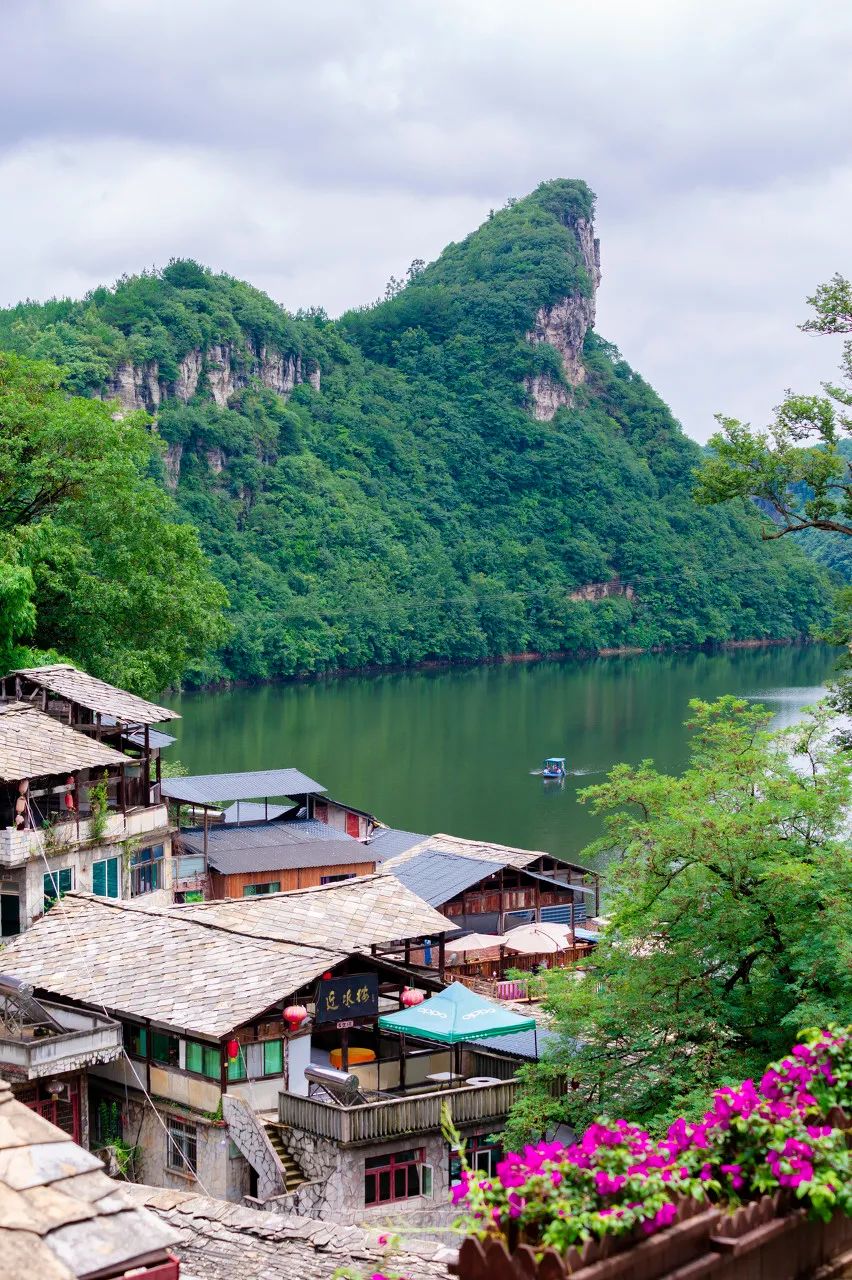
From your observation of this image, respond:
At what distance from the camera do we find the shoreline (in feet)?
356

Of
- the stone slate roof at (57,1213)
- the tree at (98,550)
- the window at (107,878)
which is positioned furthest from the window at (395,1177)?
the tree at (98,550)

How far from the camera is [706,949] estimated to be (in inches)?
657

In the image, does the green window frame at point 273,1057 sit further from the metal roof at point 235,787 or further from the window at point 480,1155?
the metal roof at point 235,787

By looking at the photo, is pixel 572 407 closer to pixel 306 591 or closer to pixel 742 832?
pixel 306 591

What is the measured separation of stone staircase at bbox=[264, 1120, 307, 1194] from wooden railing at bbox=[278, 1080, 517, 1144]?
0.61ft

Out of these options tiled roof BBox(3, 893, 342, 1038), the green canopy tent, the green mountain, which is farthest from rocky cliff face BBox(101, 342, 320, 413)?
the green canopy tent

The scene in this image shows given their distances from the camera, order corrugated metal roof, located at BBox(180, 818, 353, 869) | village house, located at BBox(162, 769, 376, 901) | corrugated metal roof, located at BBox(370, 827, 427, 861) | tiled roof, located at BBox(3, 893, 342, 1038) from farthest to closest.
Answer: corrugated metal roof, located at BBox(370, 827, 427, 861), corrugated metal roof, located at BBox(180, 818, 353, 869), village house, located at BBox(162, 769, 376, 901), tiled roof, located at BBox(3, 893, 342, 1038)

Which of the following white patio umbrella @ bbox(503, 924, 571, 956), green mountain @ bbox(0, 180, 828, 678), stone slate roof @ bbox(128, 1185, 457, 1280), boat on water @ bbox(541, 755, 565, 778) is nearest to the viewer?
stone slate roof @ bbox(128, 1185, 457, 1280)

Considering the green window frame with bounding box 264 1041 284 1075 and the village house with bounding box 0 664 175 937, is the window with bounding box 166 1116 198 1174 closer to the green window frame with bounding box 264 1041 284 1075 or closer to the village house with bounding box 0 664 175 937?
the green window frame with bounding box 264 1041 284 1075

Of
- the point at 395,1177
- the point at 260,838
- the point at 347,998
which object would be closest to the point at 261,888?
the point at 260,838

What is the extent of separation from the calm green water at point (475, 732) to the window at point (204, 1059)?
29.5 metres

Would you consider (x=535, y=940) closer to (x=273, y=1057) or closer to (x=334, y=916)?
(x=334, y=916)

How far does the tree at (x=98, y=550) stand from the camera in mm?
36750

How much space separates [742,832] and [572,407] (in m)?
169
